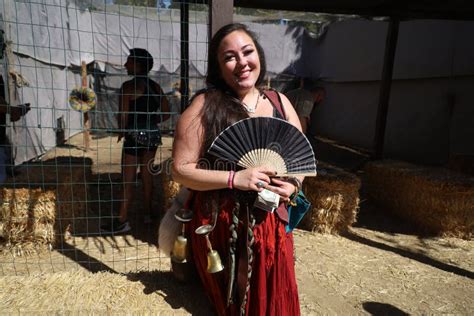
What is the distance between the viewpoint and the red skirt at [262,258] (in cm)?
171

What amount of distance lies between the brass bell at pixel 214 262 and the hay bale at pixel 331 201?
3029 millimetres

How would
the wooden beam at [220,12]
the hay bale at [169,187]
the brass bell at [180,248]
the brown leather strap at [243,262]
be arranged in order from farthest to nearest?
the hay bale at [169,187] → the wooden beam at [220,12] → the brass bell at [180,248] → the brown leather strap at [243,262]

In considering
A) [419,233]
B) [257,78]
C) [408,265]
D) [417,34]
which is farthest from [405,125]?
[257,78]

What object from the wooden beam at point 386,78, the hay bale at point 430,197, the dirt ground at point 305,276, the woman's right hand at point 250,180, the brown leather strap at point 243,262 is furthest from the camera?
the wooden beam at point 386,78

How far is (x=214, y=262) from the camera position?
1.69m

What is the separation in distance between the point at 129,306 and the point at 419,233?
408 cm

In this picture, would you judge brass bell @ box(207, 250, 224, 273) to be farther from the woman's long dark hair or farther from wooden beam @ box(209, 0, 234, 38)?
wooden beam @ box(209, 0, 234, 38)

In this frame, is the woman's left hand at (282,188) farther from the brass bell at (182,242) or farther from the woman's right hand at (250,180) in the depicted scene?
the brass bell at (182,242)

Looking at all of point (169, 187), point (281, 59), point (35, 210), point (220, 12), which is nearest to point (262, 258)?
point (220, 12)

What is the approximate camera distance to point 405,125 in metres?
8.83

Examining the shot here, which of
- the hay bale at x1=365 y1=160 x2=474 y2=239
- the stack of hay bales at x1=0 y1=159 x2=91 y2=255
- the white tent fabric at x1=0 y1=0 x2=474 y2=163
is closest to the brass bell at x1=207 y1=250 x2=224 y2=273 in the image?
the stack of hay bales at x1=0 y1=159 x2=91 y2=255

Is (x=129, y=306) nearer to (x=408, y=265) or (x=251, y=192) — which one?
(x=251, y=192)

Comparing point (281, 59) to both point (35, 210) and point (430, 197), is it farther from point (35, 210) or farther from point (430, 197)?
point (35, 210)

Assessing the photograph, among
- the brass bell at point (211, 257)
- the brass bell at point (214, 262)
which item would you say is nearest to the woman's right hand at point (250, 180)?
the brass bell at point (211, 257)
